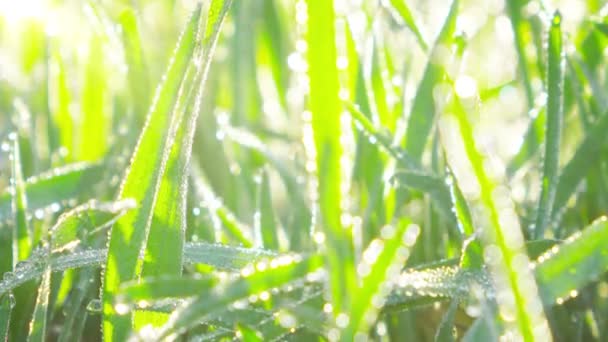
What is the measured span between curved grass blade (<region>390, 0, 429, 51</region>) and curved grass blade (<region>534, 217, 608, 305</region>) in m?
0.45

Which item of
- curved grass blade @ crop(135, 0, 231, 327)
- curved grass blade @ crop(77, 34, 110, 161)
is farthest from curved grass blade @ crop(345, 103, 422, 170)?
curved grass blade @ crop(77, 34, 110, 161)

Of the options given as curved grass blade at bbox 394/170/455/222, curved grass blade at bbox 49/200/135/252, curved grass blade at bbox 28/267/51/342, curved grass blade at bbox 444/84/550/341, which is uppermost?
curved grass blade at bbox 394/170/455/222

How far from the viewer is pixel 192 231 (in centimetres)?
93

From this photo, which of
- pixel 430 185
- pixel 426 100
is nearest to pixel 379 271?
pixel 430 185

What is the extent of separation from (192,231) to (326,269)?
1.28ft

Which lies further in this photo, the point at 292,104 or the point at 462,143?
the point at 292,104

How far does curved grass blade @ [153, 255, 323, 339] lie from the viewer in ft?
1.75

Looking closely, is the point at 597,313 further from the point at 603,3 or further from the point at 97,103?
the point at 97,103

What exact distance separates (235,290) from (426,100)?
49cm

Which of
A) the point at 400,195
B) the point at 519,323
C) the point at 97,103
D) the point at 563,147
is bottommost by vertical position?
the point at 519,323

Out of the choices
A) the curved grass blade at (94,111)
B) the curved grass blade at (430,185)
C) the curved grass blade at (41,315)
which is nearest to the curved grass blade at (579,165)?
the curved grass blade at (430,185)

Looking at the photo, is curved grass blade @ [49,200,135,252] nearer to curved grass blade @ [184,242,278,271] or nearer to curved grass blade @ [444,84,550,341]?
curved grass blade @ [184,242,278,271]

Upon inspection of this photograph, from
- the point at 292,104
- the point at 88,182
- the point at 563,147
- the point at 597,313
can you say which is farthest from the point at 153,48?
the point at 597,313

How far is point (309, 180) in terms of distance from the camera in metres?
0.69
